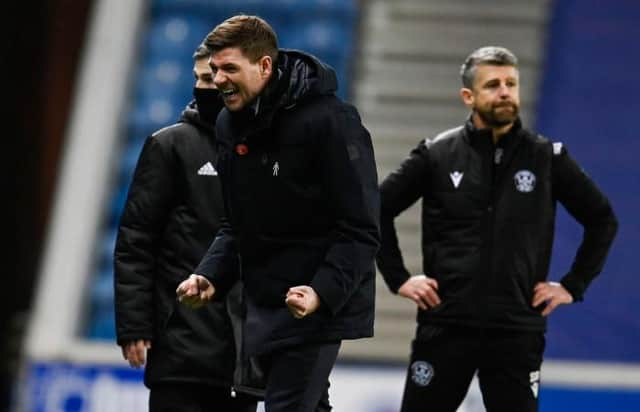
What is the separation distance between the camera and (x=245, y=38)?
12.6 ft

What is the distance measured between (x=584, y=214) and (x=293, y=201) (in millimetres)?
1359

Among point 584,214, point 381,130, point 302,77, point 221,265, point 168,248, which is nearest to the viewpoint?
point 302,77

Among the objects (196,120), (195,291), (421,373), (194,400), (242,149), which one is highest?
(196,120)

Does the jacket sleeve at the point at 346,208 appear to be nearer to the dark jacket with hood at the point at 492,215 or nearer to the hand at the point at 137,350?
the hand at the point at 137,350

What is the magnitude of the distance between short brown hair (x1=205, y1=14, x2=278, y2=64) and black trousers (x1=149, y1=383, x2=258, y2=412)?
1053 millimetres

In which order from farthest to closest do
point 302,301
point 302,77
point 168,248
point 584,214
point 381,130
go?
1. point 381,130
2. point 584,214
3. point 168,248
4. point 302,77
5. point 302,301

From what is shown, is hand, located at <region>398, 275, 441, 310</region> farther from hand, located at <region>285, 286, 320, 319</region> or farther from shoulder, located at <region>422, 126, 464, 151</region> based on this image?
hand, located at <region>285, 286, 320, 319</region>

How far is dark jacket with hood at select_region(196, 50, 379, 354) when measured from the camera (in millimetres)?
3834

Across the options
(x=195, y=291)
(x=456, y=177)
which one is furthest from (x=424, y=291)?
(x=195, y=291)

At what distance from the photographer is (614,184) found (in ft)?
27.4

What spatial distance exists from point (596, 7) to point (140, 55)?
2808 mm

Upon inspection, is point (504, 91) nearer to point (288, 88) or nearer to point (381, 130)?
point (288, 88)

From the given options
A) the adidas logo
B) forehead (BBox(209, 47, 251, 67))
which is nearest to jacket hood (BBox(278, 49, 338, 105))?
forehead (BBox(209, 47, 251, 67))

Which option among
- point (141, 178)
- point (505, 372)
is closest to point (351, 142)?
point (141, 178)
